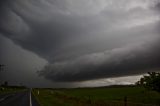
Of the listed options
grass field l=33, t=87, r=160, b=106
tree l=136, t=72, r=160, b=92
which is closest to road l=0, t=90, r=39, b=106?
grass field l=33, t=87, r=160, b=106

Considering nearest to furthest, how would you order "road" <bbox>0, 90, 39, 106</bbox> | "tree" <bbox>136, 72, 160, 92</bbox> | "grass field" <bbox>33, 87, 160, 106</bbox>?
"grass field" <bbox>33, 87, 160, 106</bbox>, "road" <bbox>0, 90, 39, 106</bbox>, "tree" <bbox>136, 72, 160, 92</bbox>

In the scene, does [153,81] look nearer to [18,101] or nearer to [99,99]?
[99,99]

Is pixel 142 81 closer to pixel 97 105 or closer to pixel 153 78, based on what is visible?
pixel 153 78

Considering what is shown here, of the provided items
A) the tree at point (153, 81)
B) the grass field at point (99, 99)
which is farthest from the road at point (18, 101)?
the tree at point (153, 81)

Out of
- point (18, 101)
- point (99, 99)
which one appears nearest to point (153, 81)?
point (99, 99)

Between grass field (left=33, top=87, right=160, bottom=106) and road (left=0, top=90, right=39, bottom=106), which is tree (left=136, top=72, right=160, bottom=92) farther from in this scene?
road (left=0, top=90, right=39, bottom=106)

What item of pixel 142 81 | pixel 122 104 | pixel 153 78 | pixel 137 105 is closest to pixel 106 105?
pixel 122 104

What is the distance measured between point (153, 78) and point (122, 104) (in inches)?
888

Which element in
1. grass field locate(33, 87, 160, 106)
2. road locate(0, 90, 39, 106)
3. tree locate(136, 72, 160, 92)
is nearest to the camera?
grass field locate(33, 87, 160, 106)

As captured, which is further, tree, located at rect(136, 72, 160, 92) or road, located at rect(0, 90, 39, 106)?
tree, located at rect(136, 72, 160, 92)

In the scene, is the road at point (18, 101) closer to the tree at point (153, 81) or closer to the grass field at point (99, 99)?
the grass field at point (99, 99)

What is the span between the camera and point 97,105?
28781mm

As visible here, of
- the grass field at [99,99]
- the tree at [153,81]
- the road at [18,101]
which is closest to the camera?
the grass field at [99,99]

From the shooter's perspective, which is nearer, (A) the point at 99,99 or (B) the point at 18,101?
(B) the point at 18,101
